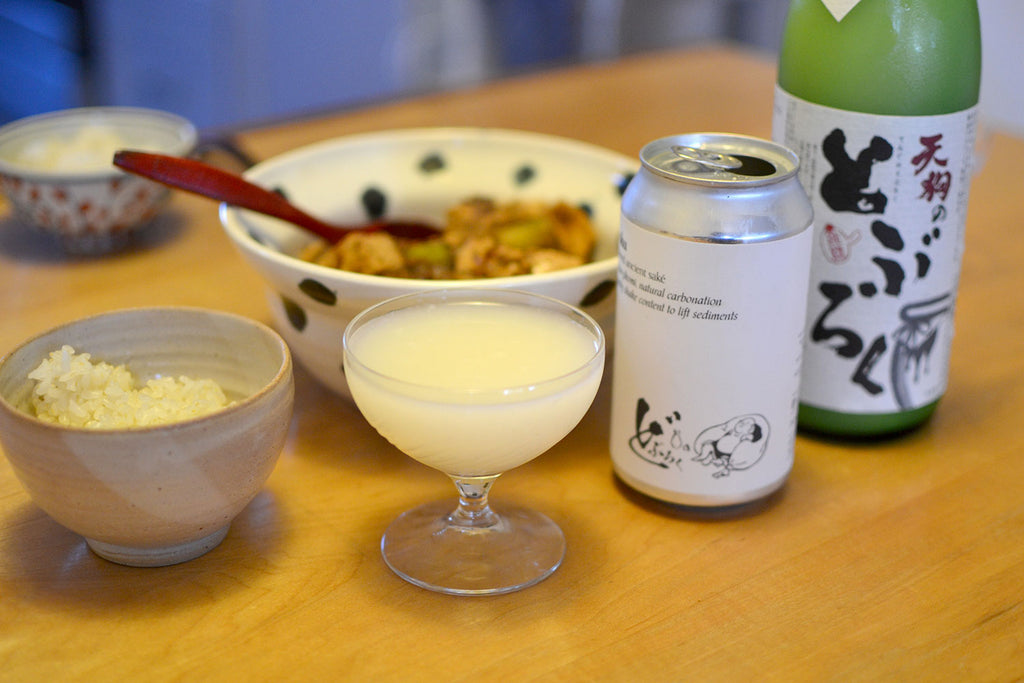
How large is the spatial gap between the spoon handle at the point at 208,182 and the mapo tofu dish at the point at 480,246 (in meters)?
0.05

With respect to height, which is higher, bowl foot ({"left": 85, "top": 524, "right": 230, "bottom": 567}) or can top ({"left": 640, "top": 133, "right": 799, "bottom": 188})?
can top ({"left": 640, "top": 133, "right": 799, "bottom": 188})

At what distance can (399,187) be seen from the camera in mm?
1059

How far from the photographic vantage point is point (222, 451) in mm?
613

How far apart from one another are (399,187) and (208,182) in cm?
25

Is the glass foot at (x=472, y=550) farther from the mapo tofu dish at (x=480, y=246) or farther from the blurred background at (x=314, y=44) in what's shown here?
the blurred background at (x=314, y=44)

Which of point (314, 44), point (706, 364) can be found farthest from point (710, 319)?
point (314, 44)

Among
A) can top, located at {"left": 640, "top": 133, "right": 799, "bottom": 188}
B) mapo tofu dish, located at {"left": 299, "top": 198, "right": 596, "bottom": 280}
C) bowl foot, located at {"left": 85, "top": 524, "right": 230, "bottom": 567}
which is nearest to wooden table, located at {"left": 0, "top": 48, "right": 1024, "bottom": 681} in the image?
bowl foot, located at {"left": 85, "top": 524, "right": 230, "bottom": 567}

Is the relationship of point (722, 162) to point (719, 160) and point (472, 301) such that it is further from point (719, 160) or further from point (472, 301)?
point (472, 301)

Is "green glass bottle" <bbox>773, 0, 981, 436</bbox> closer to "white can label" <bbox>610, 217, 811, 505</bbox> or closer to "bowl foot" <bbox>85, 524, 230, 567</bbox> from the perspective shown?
"white can label" <bbox>610, 217, 811, 505</bbox>

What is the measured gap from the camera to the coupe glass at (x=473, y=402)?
1.98 ft

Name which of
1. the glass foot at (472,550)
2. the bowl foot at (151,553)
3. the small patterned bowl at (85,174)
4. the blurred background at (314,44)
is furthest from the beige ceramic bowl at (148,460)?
the blurred background at (314,44)

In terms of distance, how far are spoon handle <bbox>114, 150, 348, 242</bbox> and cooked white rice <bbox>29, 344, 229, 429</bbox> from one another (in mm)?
189

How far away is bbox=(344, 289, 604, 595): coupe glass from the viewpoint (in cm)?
60

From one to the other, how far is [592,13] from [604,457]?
249 centimetres
